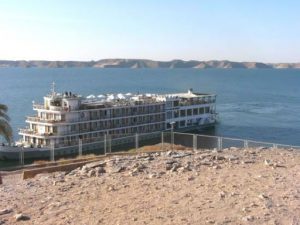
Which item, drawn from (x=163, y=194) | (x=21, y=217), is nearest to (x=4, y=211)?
(x=21, y=217)

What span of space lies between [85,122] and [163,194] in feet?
182

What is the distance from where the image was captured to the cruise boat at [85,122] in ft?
221

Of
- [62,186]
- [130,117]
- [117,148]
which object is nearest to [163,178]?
[62,186]

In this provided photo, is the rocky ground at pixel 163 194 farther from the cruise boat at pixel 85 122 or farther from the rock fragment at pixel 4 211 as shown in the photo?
the cruise boat at pixel 85 122

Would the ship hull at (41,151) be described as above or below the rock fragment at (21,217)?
below

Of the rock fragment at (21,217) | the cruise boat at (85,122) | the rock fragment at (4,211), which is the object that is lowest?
the cruise boat at (85,122)

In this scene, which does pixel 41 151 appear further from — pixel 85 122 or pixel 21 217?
pixel 21 217

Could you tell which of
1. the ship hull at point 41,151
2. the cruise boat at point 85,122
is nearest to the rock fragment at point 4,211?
the cruise boat at point 85,122

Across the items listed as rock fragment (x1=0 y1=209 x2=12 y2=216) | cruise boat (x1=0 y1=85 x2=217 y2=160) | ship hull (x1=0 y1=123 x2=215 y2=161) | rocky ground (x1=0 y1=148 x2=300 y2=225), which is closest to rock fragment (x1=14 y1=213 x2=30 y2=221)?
rocky ground (x1=0 y1=148 x2=300 y2=225)

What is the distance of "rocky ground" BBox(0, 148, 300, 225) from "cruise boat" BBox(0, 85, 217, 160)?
3842cm

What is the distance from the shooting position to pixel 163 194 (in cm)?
1691

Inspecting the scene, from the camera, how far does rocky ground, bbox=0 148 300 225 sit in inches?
572

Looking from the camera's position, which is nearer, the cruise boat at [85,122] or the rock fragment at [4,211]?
the rock fragment at [4,211]

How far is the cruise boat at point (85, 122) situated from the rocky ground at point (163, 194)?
126 ft
